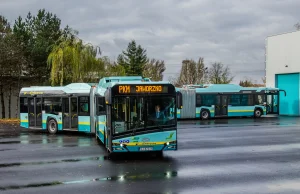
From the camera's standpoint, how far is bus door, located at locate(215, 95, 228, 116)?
36656mm

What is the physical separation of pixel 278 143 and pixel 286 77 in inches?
1049

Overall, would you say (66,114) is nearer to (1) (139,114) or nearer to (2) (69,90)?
(2) (69,90)

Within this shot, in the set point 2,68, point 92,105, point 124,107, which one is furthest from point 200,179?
point 2,68

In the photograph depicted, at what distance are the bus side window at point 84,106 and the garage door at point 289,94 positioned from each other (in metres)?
26.6

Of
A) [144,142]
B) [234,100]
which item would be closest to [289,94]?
[234,100]

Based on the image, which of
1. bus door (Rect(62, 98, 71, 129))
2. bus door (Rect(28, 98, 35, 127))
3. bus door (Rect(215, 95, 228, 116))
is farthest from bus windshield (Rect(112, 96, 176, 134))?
bus door (Rect(215, 95, 228, 116))

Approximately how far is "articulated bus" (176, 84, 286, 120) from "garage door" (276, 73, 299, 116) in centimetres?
552

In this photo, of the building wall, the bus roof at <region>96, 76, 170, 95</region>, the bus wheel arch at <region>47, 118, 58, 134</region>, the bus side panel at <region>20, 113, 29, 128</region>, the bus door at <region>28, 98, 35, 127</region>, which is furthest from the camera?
the building wall

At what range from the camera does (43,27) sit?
4619 cm

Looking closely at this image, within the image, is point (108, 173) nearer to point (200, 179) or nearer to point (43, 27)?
point (200, 179)

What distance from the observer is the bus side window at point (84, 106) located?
23062mm

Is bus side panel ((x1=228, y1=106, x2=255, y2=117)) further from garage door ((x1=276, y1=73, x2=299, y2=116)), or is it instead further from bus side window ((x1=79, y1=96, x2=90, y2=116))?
bus side window ((x1=79, y1=96, x2=90, y2=116))

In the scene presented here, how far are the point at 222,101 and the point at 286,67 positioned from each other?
10.7m

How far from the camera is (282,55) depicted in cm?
4334
